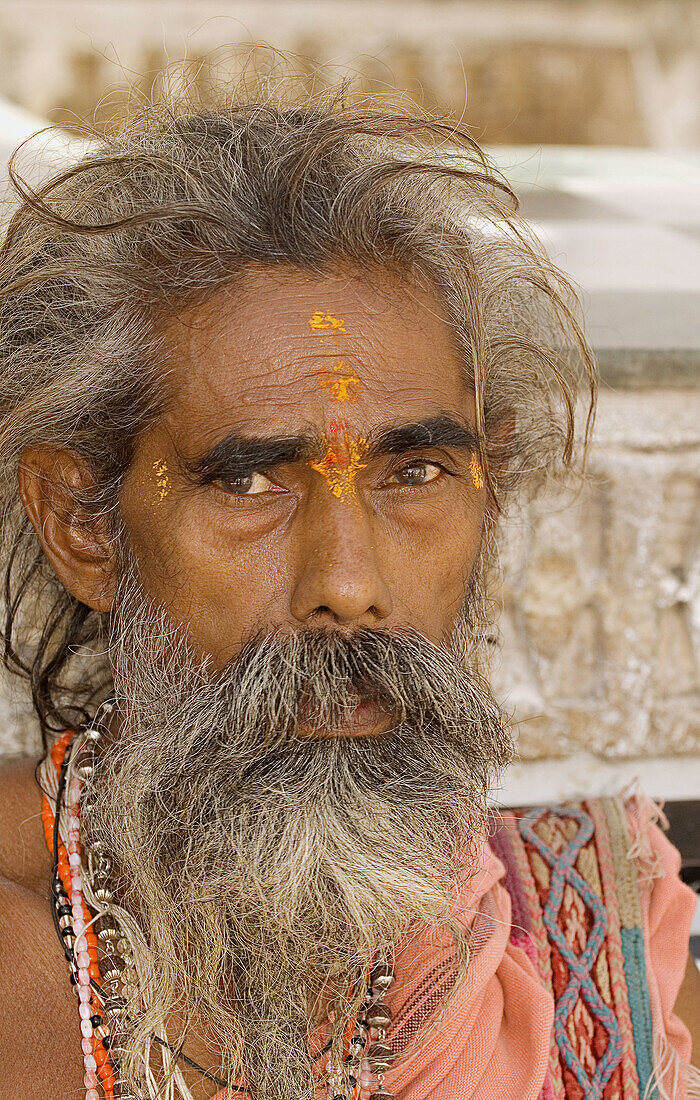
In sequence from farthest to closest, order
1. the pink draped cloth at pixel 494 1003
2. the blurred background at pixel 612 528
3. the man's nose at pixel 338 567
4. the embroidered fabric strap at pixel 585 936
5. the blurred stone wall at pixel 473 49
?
the blurred stone wall at pixel 473 49 → the blurred background at pixel 612 528 → the embroidered fabric strap at pixel 585 936 → the pink draped cloth at pixel 494 1003 → the man's nose at pixel 338 567

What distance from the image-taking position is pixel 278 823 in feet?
4.41

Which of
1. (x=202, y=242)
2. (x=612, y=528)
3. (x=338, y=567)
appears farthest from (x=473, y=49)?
(x=338, y=567)

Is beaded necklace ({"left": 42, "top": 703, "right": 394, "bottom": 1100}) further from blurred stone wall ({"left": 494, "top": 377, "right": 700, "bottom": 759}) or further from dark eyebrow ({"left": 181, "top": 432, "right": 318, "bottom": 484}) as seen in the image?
blurred stone wall ({"left": 494, "top": 377, "right": 700, "bottom": 759})

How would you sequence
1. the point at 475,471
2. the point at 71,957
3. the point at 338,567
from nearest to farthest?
1. the point at 338,567
2. the point at 71,957
3. the point at 475,471

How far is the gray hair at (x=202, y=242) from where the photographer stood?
1468 millimetres

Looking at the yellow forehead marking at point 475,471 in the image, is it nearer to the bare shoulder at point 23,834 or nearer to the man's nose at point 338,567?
the man's nose at point 338,567

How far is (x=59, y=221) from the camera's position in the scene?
1470mm

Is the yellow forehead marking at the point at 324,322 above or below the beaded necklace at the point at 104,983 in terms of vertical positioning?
above

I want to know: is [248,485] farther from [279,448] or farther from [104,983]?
[104,983]

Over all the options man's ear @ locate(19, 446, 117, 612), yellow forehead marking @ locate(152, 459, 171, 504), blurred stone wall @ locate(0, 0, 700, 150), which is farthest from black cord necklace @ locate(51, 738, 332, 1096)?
blurred stone wall @ locate(0, 0, 700, 150)

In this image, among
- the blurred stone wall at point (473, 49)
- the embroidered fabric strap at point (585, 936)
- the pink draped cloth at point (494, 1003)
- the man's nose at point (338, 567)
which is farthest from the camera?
the blurred stone wall at point (473, 49)

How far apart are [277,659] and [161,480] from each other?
30 centimetres

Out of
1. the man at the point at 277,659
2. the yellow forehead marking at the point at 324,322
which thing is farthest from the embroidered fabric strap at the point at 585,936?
the yellow forehead marking at the point at 324,322

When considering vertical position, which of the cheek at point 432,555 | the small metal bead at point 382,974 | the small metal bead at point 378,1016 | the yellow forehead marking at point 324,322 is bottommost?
the small metal bead at point 378,1016
